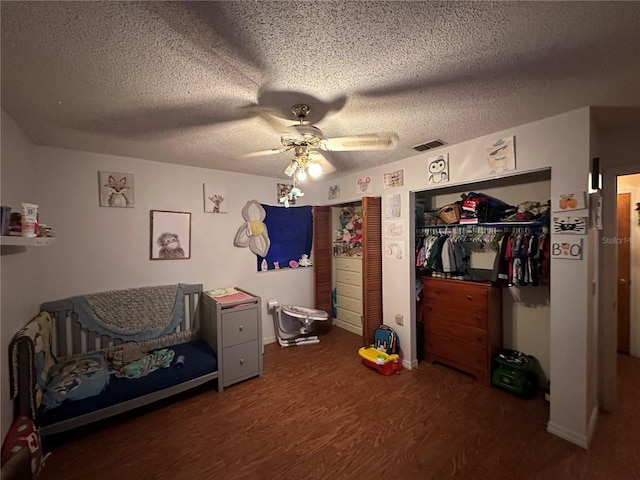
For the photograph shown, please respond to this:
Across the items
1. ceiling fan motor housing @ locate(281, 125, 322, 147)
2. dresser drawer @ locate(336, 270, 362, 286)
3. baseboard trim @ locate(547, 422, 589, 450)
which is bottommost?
baseboard trim @ locate(547, 422, 589, 450)

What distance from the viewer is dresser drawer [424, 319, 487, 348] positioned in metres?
2.61

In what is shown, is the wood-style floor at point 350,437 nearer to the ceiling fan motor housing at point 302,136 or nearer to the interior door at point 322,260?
the interior door at point 322,260

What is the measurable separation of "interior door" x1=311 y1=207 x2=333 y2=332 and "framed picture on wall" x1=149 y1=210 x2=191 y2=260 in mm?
1798

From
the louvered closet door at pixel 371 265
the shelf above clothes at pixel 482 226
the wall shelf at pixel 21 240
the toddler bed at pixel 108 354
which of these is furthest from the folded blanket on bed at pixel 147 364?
the shelf above clothes at pixel 482 226

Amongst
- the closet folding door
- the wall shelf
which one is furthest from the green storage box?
the wall shelf

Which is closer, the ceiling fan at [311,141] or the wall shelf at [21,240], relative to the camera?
the wall shelf at [21,240]

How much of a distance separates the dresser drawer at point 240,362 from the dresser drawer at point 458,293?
2.04 metres

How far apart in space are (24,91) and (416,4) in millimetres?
2125

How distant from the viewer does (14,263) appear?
1808mm

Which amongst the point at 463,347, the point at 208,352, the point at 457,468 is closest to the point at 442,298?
the point at 463,347

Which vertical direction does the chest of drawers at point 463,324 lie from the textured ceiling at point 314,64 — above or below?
below

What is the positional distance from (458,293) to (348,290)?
5.66 feet

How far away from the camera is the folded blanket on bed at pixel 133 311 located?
254 centimetres

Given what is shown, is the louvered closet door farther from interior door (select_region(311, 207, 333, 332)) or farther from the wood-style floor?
interior door (select_region(311, 207, 333, 332))
